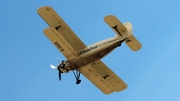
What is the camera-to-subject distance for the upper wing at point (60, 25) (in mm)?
37500

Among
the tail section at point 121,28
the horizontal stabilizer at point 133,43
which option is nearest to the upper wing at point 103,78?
the horizontal stabilizer at point 133,43

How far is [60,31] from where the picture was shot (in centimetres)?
3791

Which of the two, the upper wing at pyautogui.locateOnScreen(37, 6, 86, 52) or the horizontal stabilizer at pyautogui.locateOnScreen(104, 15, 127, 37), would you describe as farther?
the upper wing at pyautogui.locateOnScreen(37, 6, 86, 52)

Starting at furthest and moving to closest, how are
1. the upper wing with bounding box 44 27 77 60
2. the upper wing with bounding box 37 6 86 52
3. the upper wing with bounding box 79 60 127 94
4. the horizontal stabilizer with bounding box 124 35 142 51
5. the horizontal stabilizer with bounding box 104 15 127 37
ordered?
the upper wing with bounding box 79 60 127 94
the horizontal stabilizer with bounding box 124 35 142 51
the upper wing with bounding box 37 6 86 52
the upper wing with bounding box 44 27 77 60
the horizontal stabilizer with bounding box 104 15 127 37

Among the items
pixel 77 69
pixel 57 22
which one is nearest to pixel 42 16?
pixel 57 22

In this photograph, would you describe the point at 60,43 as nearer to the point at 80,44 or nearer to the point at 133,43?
the point at 80,44

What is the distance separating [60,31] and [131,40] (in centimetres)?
534

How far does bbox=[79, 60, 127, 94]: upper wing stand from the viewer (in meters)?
40.2

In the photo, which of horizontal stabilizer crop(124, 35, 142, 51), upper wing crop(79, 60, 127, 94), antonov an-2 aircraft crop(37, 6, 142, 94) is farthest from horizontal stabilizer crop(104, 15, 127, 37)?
upper wing crop(79, 60, 127, 94)

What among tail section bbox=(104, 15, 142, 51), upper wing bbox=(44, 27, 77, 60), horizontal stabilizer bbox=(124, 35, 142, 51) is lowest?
horizontal stabilizer bbox=(124, 35, 142, 51)

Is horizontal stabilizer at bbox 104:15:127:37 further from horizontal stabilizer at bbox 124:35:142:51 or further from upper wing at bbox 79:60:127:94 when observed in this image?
upper wing at bbox 79:60:127:94

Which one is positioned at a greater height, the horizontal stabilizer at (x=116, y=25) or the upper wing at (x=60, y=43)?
the upper wing at (x=60, y=43)

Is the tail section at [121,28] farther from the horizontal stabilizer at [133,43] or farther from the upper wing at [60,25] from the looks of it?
the upper wing at [60,25]

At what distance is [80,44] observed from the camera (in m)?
38.1
